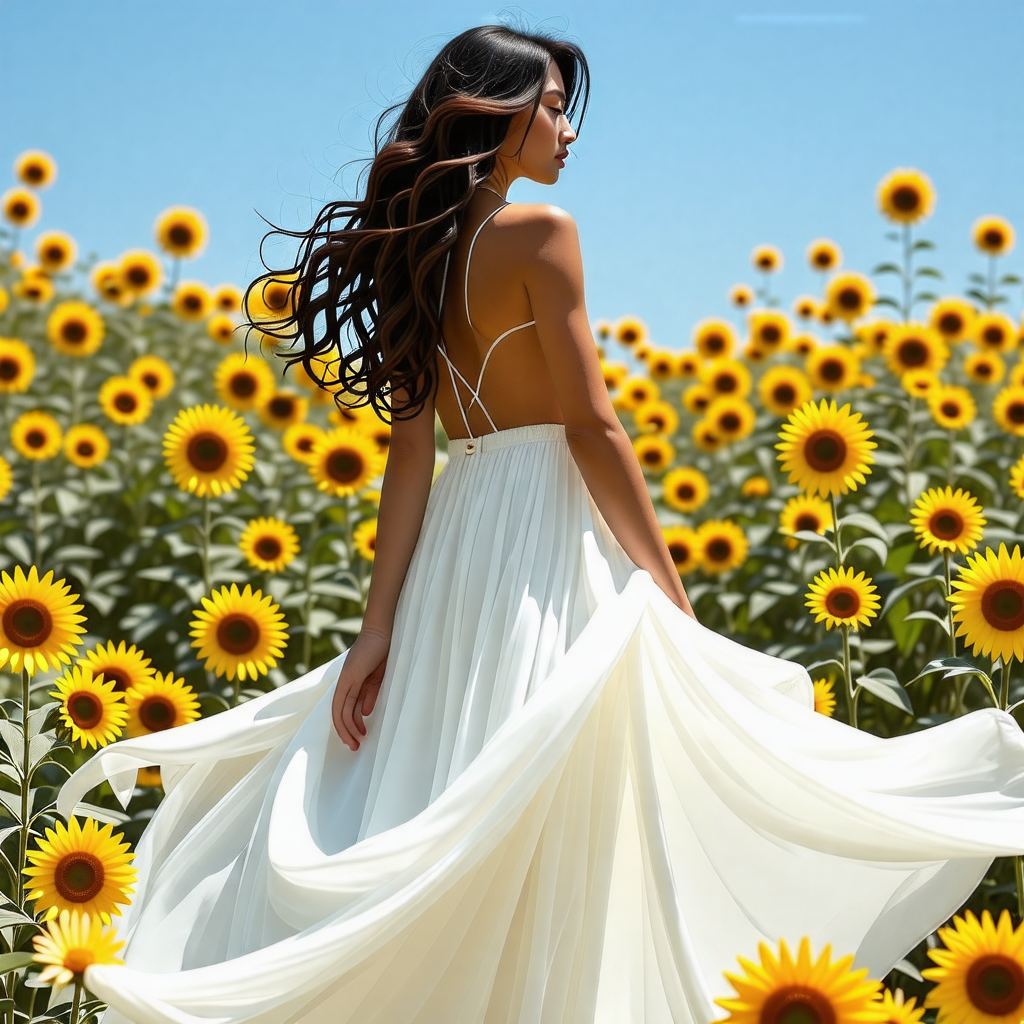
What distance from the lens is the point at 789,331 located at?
21.7ft

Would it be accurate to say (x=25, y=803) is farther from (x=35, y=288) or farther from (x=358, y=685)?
(x=35, y=288)

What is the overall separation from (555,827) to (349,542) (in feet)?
9.02

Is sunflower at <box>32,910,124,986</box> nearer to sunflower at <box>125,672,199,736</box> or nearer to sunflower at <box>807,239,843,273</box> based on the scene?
sunflower at <box>125,672,199,736</box>

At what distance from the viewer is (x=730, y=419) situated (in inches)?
225

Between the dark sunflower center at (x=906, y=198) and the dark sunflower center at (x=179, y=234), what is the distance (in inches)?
143

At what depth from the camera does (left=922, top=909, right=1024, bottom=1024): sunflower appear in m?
1.75

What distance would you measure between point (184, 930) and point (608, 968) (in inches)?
31.5

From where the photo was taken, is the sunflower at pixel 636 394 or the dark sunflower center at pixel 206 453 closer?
the dark sunflower center at pixel 206 453

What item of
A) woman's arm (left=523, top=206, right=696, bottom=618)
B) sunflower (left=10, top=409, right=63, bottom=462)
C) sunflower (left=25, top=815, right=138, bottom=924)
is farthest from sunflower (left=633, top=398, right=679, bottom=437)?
sunflower (left=25, top=815, right=138, bottom=924)

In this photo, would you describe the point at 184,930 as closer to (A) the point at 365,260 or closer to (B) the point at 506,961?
(B) the point at 506,961

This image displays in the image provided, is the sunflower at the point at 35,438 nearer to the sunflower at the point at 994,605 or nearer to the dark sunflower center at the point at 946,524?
the dark sunflower center at the point at 946,524

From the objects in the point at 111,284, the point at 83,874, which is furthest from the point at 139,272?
the point at 83,874

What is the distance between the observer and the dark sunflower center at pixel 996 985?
175cm

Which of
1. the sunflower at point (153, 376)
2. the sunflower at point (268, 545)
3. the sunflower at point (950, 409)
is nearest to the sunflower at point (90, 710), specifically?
the sunflower at point (268, 545)
